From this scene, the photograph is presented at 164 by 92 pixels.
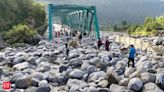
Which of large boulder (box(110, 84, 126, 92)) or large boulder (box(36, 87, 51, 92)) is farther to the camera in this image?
large boulder (box(36, 87, 51, 92))

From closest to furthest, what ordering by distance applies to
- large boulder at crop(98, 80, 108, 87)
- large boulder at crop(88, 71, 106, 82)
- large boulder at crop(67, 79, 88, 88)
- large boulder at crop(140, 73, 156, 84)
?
large boulder at crop(140, 73, 156, 84), large boulder at crop(98, 80, 108, 87), large boulder at crop(67, 79, 88, 88), large boulder at crop(88, 71, 106, 82)

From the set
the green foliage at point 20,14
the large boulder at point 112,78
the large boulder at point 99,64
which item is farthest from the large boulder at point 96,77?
the green foliage at point 20,14

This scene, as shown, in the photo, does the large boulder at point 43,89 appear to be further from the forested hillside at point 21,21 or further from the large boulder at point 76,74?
the forested hillside at point 21,21

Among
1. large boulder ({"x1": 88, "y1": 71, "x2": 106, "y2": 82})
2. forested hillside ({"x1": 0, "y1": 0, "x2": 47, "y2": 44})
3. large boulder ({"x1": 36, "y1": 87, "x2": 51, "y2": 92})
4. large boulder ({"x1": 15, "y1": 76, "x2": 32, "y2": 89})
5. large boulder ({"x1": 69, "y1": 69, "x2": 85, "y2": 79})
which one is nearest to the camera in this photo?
large boulder ({"x1": 36, "y1": 87, "x2": 51, "y2": 92})

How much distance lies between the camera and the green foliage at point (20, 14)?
61188 mm

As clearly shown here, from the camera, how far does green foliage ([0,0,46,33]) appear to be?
201 ft

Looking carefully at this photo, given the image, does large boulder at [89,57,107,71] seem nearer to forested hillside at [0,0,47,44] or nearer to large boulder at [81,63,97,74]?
large boulder at [81,63,97,74]

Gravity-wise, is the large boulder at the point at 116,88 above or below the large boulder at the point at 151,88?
below

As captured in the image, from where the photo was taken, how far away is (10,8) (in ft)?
216

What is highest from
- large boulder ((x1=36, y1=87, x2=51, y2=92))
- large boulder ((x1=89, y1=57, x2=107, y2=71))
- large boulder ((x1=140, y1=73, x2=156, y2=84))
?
large boulder ((x1=140, y1=73, x2=156, y2=84))

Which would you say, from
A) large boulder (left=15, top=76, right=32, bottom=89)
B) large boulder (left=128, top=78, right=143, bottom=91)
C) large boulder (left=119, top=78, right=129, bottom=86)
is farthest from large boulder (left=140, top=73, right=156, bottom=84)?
large boulder (left=15, top=76, right=32, bottom=89)

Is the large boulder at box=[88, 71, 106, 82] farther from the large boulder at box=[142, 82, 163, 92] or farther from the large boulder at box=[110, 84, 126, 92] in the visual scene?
the large boulder at box=[142, 82, 163, 92]

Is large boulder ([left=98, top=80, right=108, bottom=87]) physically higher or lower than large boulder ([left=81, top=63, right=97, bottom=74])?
higher

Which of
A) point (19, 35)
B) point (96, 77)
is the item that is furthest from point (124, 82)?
point (19, 35)
